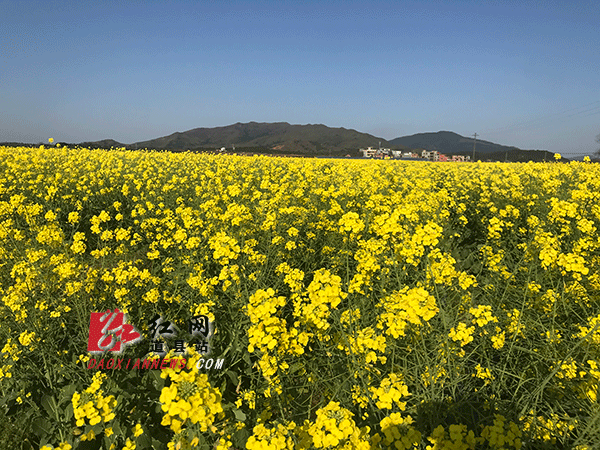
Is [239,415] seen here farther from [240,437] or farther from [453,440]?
[453,440]

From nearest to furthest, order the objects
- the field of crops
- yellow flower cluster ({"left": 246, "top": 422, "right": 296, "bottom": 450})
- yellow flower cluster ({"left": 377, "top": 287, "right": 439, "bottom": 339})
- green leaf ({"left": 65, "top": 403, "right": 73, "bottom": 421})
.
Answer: yellow flower cluster ({"left": 246, "top": 422, "right": 296, "bottom": 450}) < the field of crops < yellow flower cluster ({"left": 377, "top": 287, "right": 439, "bottom": 339}) < green leaf ({"left": 65, "top": 403, "right": 73, "bottom": 421})

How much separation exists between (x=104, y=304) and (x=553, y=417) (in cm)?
329

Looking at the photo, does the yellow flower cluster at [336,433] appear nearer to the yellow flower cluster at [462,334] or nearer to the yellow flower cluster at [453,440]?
the yellow flower cluster at [453,440]

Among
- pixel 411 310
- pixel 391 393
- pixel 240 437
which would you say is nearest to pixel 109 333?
pixel 240 437

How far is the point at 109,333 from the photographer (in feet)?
7.98

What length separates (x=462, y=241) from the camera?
19.8 ft

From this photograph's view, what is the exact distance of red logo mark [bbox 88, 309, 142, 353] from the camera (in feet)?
7.81

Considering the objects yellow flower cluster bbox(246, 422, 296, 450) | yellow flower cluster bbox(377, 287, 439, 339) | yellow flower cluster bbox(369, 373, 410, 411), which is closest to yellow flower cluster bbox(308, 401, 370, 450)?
yellow flower cluster bbox(246, 422, 296, 450)

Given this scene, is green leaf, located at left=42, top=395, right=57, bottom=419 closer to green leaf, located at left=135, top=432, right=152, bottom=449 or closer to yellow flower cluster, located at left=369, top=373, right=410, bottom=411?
green leaf, located at left=135, top=432, right=152, bottom=449

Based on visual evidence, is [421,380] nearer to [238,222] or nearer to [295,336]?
[295,336]

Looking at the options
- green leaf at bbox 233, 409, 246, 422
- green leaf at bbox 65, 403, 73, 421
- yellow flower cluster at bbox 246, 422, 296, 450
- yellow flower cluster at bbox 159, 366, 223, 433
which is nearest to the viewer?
yellow flower cluster at bbox 159, 366, 223, 433

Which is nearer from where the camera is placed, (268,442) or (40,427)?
(268,442)

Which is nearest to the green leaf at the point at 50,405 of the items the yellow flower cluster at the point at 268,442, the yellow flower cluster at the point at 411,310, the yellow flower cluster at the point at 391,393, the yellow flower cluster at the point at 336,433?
the yellow flower cluster at the point at 268,442

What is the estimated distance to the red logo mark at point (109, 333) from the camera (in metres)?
2.38
